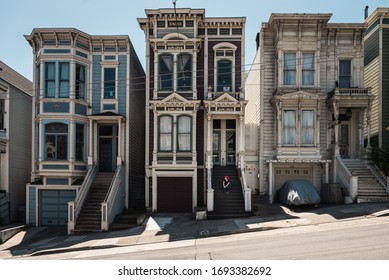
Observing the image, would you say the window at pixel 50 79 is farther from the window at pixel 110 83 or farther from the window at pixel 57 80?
the window at pixel 110 83

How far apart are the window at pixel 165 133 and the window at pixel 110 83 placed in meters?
3.42

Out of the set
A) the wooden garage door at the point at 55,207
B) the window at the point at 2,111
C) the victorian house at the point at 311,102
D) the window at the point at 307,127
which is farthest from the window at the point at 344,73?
the window at the point at 2,111

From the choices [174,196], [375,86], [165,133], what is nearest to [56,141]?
[165,133]

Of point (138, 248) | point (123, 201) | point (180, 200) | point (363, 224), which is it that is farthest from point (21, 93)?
point (363, 224)

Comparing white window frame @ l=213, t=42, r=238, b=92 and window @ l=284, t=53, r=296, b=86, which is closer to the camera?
white window frame @ l=213, t=42, r=238, b=92

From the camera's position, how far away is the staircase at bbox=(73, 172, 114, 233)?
18.6 m

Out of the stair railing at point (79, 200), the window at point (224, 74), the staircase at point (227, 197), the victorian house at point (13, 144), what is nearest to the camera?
the stair railing at point (79, 200)

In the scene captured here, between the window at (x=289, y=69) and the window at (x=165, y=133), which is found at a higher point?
the window at (x=289, y=69)

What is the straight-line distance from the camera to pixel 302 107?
22.4 meters

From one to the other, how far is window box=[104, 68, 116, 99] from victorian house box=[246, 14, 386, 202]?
29.5 ft

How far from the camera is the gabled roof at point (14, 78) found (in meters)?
24.2

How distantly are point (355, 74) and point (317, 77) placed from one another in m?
2.60

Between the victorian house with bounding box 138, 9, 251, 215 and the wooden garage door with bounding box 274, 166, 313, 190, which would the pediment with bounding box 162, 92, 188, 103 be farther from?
the wooden garage door with bounding box 274, 166, 313, 190

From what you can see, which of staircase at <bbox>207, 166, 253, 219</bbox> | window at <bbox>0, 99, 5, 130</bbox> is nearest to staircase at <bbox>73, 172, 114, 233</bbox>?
staircase at <bbox>207, 166, 253, 219</bbox>
